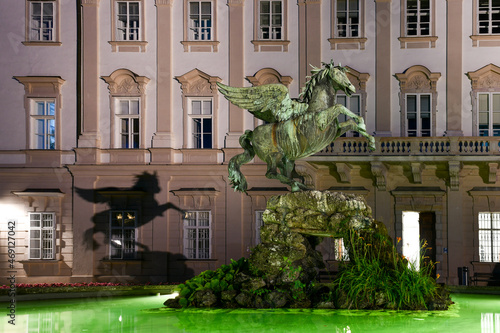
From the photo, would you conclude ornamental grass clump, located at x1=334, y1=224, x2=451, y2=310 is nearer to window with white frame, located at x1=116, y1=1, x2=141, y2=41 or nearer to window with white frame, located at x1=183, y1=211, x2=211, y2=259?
window with white frame, located at x1=183, y1=211, x2=211, y2=259

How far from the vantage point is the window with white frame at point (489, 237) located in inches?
925

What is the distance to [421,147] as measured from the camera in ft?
76.0

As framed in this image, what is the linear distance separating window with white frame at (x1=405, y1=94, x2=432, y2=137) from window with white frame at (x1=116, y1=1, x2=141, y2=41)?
32.2 ft

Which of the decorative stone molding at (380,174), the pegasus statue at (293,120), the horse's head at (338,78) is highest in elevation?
the horse's head at (338,78)

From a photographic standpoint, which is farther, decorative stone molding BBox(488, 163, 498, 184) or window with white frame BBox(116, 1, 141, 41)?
window with white frame BBox(116, 1, 141, 41)

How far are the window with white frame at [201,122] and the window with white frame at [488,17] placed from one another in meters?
9.76

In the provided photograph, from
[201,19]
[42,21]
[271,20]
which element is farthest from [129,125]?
[271,20]

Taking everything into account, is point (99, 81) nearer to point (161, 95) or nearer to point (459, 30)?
point (161, 95)

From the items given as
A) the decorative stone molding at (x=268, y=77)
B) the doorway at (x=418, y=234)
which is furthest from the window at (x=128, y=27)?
the doorway at (x=418, y=234)

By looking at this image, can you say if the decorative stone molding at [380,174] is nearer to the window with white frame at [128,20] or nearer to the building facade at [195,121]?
the building facade at [195,121]

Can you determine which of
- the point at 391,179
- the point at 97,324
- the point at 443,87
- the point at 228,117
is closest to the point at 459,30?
the point at 443,87

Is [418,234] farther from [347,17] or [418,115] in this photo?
[347,17]

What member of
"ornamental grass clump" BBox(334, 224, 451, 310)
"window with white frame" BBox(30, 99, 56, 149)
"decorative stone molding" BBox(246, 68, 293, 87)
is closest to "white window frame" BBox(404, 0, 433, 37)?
"decorative stone molding" BBox(246, 68, 293, 87)

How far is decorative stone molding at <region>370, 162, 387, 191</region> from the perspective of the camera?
2314 cm
